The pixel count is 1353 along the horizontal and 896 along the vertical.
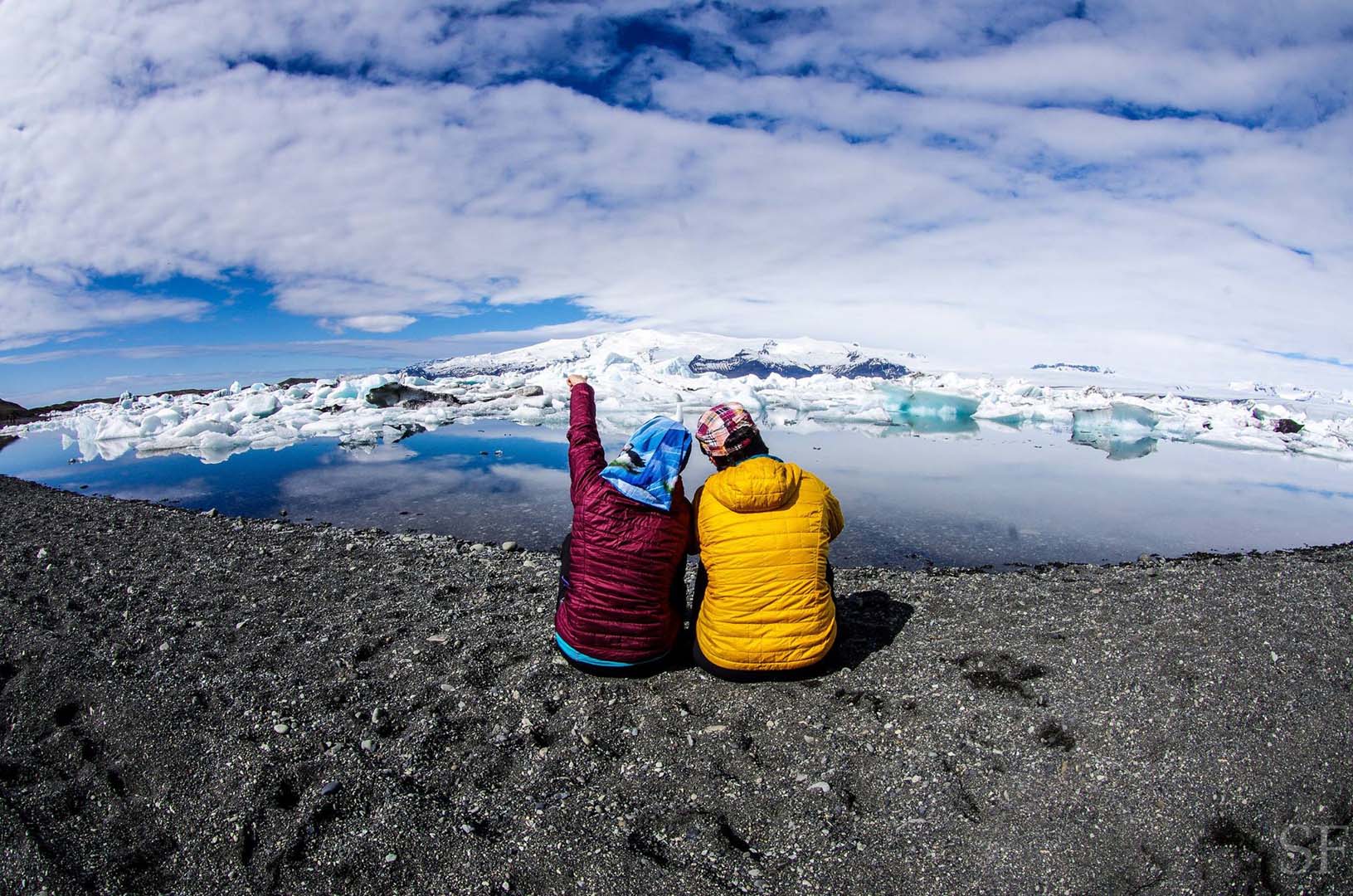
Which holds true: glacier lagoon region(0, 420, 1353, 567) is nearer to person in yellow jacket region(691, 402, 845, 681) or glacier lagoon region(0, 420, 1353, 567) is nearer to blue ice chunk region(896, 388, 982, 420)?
person in yellow jacket region(691, 402, 845, 681)

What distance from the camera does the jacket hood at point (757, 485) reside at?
328cm

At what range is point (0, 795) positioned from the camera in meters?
2.93

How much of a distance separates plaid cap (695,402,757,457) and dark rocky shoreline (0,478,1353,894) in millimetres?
1440

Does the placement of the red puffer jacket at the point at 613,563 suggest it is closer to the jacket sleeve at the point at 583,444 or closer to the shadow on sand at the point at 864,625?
the jacket sleeve at the point at 583,444

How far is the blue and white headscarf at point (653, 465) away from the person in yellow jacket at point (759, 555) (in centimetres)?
13

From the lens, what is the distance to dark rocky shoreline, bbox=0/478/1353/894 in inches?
101

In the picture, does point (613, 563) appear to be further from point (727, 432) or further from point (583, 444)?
point (727, 432)

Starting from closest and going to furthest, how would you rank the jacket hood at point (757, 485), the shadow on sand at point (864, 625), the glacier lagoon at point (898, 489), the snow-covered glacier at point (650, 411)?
the jacket hood at point (757, 485)
the shadow on sand at point (864, 625)
the glacier lagoon at point (898, 489)
the snow-covered glacier at point (650, 411)

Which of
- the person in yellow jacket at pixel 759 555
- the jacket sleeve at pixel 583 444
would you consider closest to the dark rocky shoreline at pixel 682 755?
the person in yellow jacket at pixel 759 555

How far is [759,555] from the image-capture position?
3.38 m

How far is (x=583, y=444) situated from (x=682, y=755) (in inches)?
65.7

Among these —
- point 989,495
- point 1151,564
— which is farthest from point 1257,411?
point 1151,564

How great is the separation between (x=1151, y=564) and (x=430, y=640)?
7384 millimetres

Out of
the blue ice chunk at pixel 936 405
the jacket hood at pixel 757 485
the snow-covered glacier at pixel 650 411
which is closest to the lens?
the jacket hood at pixel 757 485
